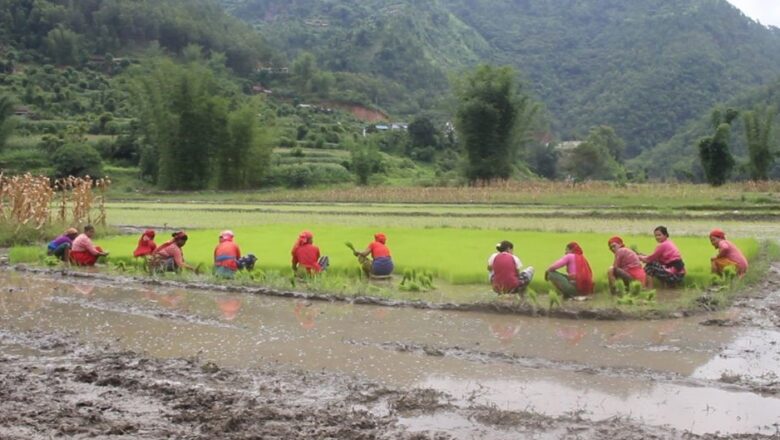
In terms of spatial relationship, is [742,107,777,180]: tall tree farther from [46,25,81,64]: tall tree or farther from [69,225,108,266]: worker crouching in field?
[46,25,81,64]: tall tree

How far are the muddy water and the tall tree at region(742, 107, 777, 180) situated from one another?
36521 millimetres

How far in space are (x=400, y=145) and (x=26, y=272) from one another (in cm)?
5302

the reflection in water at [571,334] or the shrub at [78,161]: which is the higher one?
the shrub at [78,161]

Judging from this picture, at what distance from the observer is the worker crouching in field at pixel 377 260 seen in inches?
478

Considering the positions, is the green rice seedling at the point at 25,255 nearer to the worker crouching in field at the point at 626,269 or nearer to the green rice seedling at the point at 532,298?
the green rice seedling at the point at 532,298

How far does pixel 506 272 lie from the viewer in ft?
33.8

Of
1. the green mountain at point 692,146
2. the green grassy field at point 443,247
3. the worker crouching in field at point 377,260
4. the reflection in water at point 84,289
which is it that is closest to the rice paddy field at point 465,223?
the green grassy field at point 443,247

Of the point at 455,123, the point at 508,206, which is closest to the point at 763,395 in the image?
the point at 508,206

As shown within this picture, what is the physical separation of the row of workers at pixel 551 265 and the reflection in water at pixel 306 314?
5.01 ft

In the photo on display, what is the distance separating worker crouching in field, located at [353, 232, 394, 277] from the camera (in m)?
12.1

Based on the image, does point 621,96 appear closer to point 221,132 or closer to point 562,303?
point 221,132

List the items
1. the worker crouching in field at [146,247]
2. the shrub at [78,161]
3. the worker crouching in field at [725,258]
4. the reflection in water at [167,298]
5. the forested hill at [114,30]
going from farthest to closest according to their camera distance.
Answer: the forested hill at [114,30], the shrub at [78,161], the worker crouching in field at [146,247], the worker crouching in field at [725,258], the reflection in water at [167,298]

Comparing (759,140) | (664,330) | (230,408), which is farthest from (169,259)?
(759,140)

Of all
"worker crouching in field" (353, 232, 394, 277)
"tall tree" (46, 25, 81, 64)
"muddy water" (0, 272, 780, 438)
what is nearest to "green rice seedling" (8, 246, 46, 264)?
"muddy water" (0, 272, 780, 438)
